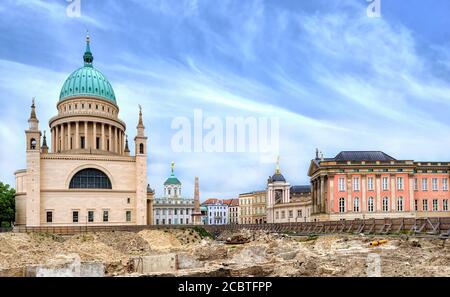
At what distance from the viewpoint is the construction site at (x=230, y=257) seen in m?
20.0

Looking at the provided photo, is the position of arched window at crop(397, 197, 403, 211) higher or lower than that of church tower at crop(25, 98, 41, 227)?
lower

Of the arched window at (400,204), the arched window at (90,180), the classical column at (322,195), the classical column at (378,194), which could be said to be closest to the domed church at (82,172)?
the arched window at (90,180)

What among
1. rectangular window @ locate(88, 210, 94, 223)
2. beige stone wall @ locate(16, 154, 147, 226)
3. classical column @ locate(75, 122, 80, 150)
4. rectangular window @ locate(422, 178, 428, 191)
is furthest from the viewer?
classical column @ locate(75, 122, 80, 150)

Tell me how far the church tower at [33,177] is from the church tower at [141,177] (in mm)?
14435

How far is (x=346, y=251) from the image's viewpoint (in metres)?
28.8

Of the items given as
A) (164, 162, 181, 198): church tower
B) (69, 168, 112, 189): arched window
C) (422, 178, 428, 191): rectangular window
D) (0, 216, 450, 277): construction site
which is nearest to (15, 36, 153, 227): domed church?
(69, 168, 112, 189): arched window

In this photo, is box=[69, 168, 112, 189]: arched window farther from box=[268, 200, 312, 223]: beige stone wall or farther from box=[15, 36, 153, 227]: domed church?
box=[268, 200, 312, 223]: beige stone wall

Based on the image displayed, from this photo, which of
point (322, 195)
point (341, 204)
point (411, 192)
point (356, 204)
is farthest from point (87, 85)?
point (411, 192)

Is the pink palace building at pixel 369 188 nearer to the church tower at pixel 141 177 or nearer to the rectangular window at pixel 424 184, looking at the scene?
the rectangular window at pixel 424 184

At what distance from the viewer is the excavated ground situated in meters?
20.7

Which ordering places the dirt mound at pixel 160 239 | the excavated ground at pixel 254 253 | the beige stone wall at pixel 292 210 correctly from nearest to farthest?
the excavated ground at pixel 254 253
the dirt mound at pixel 160 239
the beige stone wall at pixel 292 210

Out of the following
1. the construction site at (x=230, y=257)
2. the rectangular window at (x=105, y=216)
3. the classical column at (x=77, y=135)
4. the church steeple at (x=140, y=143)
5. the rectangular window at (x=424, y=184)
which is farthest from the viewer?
the classical column at (x=77, y=135)

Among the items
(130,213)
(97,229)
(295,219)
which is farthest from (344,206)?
(97,229)
